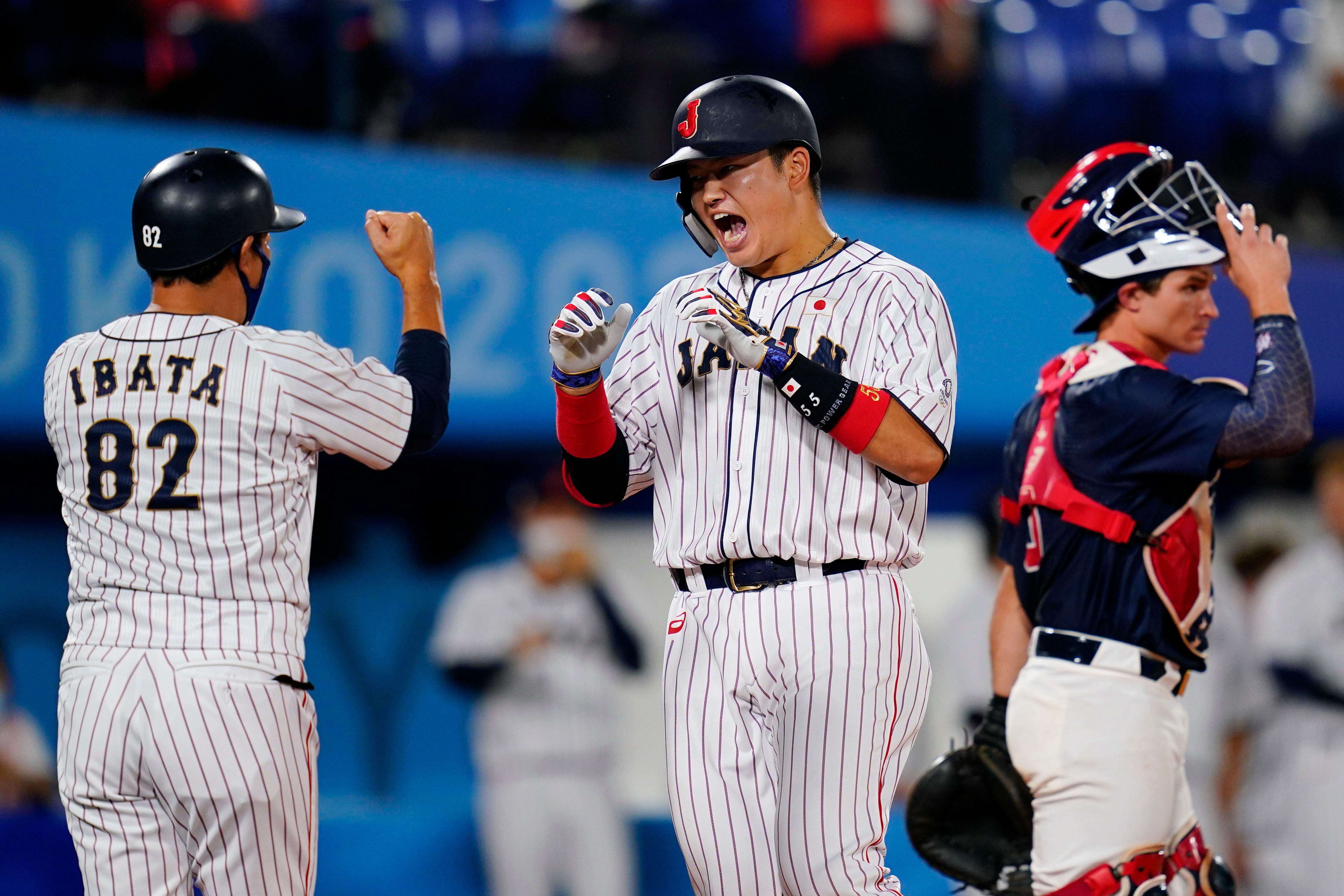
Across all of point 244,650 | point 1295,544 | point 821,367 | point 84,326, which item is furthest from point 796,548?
point 1295,544

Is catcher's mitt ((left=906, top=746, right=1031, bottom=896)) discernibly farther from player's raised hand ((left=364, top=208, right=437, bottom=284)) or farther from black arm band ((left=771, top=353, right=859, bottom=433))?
player's raised hand ((left=364, top=208, right=437, bottom=284))

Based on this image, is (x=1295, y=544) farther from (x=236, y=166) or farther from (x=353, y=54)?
(x=236, y=166)

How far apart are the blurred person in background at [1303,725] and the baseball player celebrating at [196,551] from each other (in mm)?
4288

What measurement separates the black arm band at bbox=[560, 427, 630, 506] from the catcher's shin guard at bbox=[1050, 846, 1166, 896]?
1.20 m

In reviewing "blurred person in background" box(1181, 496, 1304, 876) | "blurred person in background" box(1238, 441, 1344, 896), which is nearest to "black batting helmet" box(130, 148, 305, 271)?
"blurred person in background" box(1181, 496, 1304, 876)

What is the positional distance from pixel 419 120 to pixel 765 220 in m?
4.02

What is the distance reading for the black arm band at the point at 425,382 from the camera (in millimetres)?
3246

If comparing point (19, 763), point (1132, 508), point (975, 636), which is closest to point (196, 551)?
point (1132, 508)

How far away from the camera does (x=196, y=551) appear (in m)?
3.03

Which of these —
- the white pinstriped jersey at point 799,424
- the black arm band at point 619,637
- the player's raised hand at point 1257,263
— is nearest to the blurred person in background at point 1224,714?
the black arm band at point 619,637

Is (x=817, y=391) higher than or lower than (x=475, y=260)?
lower

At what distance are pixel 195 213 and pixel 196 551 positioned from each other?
0.64 metres

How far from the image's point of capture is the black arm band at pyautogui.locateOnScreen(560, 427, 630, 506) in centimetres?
327

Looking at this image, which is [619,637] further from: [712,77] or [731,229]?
[731,229]
